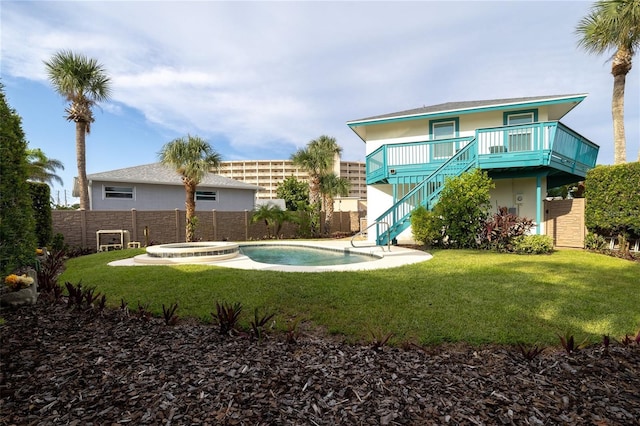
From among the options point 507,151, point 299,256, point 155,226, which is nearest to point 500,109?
point 507,151

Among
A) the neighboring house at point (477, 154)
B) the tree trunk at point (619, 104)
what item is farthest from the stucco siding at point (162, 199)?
the tree trunk at point (619, 104)

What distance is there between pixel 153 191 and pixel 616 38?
24.8 meters

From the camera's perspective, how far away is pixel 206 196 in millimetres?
22703

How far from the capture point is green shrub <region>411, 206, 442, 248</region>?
10.7m

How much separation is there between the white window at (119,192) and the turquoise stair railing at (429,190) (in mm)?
16256

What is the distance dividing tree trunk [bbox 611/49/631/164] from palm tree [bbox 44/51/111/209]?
77.6 feet

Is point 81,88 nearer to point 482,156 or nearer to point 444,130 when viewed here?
point 444,130

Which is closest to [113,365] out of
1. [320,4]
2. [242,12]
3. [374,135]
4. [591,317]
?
[591,317]

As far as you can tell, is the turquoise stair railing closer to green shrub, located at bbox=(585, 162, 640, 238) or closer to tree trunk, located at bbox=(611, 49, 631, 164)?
green shrub, located at bbox=(585, 162, 640, 238)

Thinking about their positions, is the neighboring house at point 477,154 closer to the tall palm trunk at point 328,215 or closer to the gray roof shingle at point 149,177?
the tall palm trunk at point 328,215

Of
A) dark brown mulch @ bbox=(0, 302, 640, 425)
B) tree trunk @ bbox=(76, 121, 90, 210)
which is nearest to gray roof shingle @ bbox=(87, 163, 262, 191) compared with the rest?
tree trunk @ bbox=(76, 121, 90, 210)

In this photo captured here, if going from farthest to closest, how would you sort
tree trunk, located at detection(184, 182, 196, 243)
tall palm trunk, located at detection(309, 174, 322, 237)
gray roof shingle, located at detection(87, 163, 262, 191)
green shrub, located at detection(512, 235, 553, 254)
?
1. tall palm trunk, located at detection(309, 174, 322, 237)
2. gray roof shingle, located at detection(87, 163, 262, 191)
3. tree trunk, located at detection(184, 182, 196, 243)
4. green shrub, located at detection(512, 235, 553, 254)

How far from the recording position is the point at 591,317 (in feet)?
14.0

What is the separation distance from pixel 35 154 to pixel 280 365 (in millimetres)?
31593
